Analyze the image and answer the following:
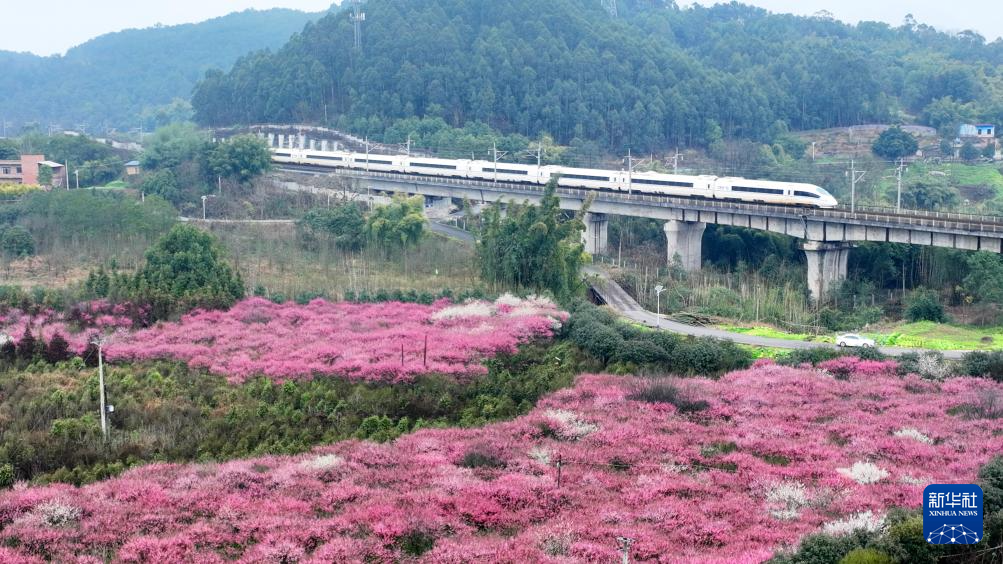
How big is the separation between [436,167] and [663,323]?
126ft

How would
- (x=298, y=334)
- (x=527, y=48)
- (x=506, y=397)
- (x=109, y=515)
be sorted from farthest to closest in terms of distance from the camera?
1. (x=527, y=48)
2. (x=298, y=334)
3. (x=506, y=397)
4. (x=109, y=515)

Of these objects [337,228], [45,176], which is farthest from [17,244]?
[45,176]

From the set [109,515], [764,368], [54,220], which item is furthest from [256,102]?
[109,515]

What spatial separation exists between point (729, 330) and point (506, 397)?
53.3 ft

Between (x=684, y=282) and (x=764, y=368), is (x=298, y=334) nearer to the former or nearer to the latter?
(x=764, y=368)

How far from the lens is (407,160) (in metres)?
84.9

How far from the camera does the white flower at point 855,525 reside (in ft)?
65.8

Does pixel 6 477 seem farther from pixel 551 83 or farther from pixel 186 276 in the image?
pixel 551 83

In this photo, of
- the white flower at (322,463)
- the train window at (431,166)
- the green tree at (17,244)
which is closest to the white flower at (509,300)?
the white flower at (322,463)

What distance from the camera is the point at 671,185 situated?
225 feet

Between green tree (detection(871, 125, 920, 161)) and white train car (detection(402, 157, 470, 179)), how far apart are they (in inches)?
1891

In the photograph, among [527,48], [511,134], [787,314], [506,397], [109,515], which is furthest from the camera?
[527,48]

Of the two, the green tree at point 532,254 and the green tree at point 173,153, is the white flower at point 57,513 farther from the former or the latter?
the green tree at point 173,153

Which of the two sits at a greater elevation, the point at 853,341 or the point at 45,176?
the point at 45,176
